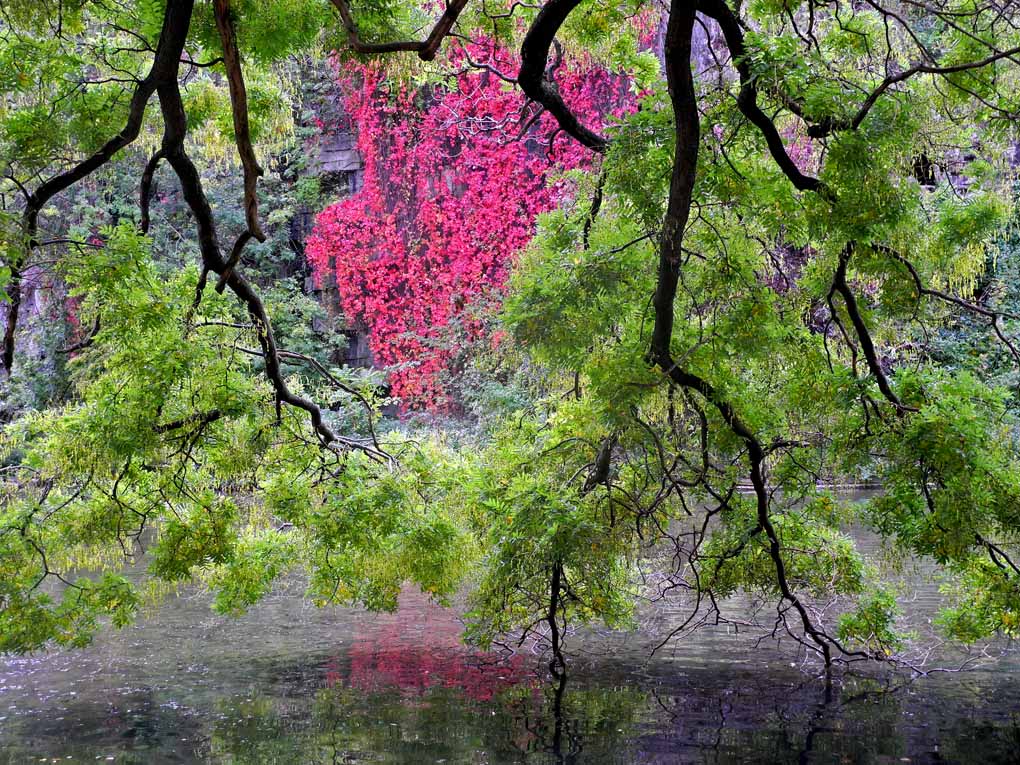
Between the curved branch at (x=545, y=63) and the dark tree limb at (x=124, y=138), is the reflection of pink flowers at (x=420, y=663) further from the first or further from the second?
the curved branch at (x=545, y=63)

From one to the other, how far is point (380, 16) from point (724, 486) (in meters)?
3.11

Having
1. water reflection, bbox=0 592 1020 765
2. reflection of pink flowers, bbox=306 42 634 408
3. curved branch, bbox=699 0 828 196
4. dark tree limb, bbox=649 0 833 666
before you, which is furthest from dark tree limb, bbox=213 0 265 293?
reflection of pink flowers, bbox=306 42 634 408

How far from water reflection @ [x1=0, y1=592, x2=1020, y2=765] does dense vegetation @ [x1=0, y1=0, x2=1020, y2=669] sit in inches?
15.4

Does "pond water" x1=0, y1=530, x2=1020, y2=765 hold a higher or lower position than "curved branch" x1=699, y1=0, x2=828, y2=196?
lower

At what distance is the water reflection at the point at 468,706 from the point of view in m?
4.87

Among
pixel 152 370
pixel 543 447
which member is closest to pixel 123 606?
pixel 152 370

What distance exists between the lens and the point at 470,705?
5.63 meters

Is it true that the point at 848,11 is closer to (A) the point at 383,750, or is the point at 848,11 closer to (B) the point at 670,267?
(B) the point at 670,267

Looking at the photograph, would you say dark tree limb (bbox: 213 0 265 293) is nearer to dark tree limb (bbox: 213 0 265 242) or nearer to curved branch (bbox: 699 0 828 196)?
dark tree limb (bbox: 213 0 265 242)

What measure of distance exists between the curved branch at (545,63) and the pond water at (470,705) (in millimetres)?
2913

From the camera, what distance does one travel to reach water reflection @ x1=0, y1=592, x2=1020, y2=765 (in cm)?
487

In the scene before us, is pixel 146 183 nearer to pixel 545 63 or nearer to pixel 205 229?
pixel 205 229

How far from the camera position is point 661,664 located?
6.49 metres

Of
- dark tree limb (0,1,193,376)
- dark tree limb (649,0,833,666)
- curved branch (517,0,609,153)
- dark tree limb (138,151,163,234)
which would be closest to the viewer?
dark tree limb (649,0,833,666)
